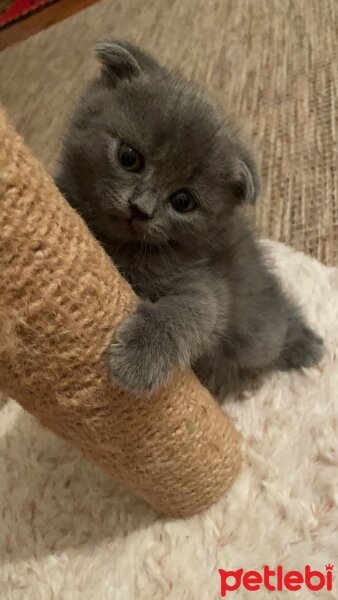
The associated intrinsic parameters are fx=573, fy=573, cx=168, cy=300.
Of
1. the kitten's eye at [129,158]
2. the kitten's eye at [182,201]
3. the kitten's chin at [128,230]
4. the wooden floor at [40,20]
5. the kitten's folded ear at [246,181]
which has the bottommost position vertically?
the wooden floor at [40,20]

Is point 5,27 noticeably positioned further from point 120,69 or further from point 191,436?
point 191,436

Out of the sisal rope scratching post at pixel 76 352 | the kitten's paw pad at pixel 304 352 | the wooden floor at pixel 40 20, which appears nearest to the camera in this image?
the sisal rope scratching post at pixel 76 352

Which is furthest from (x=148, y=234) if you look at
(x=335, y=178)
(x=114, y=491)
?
(x=335, y=178)

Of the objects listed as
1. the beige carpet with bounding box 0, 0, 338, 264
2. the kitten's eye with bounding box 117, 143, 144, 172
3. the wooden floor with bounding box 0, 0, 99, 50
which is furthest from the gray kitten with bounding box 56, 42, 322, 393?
the wooden floor with bounding box 0, 0, 99, 50

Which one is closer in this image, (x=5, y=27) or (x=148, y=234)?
(x=148, y=234)

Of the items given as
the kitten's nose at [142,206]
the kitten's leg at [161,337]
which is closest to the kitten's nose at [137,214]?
the kitten's nose at [142,206]

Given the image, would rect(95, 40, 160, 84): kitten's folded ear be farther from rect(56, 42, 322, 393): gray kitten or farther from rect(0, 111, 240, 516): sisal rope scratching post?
rect(0, 111, 240, 516): sisal rope scratching post

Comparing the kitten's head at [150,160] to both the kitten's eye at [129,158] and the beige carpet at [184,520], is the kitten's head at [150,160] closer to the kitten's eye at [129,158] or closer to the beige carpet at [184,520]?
the kitten's eye at [129,158]

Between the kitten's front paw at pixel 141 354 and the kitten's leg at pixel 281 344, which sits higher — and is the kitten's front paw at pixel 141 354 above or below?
above
